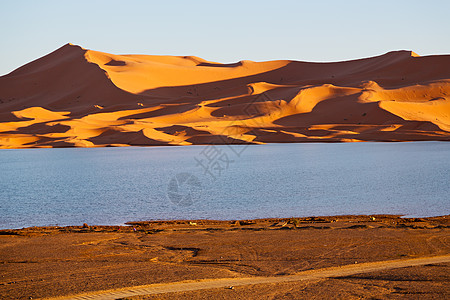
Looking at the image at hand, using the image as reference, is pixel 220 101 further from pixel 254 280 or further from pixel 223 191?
pixel 254 280

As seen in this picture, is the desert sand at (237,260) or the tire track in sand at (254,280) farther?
the desert sand at (237,260)

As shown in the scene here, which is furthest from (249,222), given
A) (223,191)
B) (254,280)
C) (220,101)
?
(220,101)

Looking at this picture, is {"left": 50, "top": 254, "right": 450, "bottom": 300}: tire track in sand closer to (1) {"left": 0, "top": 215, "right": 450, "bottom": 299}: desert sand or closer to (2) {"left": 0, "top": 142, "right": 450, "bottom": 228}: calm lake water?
(1) {"left": 0, "top": 215, "right": 450, "bottom": 299}: desert sand

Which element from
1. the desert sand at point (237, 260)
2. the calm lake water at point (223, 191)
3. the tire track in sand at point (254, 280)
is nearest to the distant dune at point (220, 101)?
the calm lake water at point (223, 191)

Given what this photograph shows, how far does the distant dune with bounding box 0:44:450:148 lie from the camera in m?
72.2

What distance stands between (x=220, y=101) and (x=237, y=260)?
273ft

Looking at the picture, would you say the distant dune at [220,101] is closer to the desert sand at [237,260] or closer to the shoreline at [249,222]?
the shoreline at [249,222]

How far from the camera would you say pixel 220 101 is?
93.5 meters

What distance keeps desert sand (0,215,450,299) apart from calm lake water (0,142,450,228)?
3454 millimetres

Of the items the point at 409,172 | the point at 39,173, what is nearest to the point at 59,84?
the point at 39,173

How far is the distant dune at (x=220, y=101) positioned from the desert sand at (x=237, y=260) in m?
54.3

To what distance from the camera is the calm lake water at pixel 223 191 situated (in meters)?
19.4

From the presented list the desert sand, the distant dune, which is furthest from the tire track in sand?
the distant dune

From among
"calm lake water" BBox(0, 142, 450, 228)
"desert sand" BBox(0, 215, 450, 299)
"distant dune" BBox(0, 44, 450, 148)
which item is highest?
"distant dune" BBox(0, 44, 450, 148)
